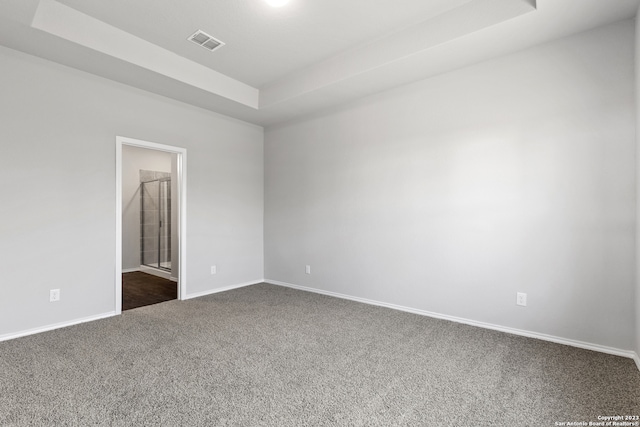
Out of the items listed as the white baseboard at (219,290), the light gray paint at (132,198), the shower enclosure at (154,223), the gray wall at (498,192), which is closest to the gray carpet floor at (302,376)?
the gray wall at (498,192)

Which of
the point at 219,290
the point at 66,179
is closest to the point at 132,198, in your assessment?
the point at 219,290

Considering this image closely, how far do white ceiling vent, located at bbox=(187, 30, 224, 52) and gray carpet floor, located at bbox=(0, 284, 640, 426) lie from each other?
2668 millimetres

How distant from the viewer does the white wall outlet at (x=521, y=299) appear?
2832 mm

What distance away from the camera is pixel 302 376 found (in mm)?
2143

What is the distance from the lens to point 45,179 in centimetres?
295

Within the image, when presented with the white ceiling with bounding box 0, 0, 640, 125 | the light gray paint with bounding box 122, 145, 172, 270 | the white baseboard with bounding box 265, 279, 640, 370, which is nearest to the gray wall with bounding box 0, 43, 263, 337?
the white ceiling with bounding box 0, 0, 640, 125

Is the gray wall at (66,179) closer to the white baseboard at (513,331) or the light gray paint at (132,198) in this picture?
the white baseboard at (513,331)

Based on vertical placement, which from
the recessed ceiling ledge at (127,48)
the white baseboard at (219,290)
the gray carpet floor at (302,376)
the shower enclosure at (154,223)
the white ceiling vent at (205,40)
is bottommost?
the gray carpet floor at (302,376)

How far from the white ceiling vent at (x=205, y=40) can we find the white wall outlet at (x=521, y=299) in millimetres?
3545

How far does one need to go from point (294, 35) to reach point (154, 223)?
476 centimetres

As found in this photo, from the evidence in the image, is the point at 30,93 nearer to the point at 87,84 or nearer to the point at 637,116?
the point at 87,84

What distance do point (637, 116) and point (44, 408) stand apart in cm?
421

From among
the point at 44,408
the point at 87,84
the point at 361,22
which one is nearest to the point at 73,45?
the point at 87,84

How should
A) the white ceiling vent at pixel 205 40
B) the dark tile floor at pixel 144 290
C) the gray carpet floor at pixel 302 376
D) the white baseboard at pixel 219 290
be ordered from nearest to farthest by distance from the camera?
the gray carpet floor at pixel 302 376 → the white ceiling vent at pixel 205 40 → the dark tile floor at pixel 144 290 → the white baseboard at pixel 219 290
